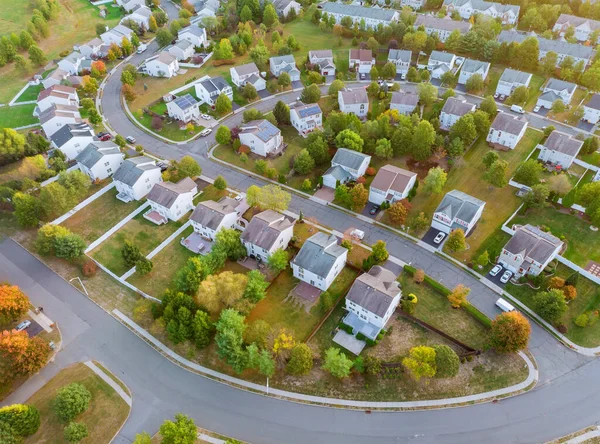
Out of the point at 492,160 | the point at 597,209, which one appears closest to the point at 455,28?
the point at 492,160

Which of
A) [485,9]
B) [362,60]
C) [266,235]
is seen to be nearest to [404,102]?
[362,60]

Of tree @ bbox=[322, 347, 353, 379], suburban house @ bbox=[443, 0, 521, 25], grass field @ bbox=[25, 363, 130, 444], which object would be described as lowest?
grass field @ bbox=[25, 363, 130, 444]

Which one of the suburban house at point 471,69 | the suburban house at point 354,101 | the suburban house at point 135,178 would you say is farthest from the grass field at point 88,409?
the suburban house at point 471,69

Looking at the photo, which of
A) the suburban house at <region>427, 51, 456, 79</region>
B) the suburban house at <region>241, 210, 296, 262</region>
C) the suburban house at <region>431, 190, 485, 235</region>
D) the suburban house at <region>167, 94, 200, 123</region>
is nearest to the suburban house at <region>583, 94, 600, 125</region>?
the suburban house at <region>427, 51, 456, 79</region>

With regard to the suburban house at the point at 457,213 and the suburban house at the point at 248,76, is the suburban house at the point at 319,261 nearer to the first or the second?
the suburban house at the point at 457,213

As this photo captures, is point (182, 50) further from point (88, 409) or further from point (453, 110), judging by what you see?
point (88, 409)

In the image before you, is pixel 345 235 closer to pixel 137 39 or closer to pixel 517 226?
pixel 517 226

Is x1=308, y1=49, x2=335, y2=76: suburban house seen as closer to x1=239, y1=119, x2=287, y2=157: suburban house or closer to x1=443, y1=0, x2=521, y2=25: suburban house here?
x1=239, y1=119, x2=287, y2=157: suburban house
